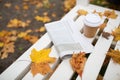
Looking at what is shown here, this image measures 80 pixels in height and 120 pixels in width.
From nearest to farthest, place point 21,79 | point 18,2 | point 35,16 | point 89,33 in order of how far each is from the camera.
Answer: point 21,79 < point 89,33 < point 35,16 < point 18,2

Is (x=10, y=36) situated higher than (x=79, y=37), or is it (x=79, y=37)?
(x=79, y=37)

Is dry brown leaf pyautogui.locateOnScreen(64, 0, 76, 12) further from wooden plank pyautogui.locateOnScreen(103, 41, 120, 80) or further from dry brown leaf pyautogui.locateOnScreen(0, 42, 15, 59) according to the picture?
wooden plank pyautogui.locateOnScreen(103, 41, 120, 80)

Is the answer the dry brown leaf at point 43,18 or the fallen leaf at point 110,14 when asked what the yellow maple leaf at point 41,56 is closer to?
the fallen leaf at point 110,14

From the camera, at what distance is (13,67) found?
3.81 ft

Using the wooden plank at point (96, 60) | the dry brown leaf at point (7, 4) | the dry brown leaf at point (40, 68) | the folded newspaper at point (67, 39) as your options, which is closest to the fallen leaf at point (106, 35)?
the wooden plank at point (96, 60)

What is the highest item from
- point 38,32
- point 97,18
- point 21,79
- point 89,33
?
point 97,18

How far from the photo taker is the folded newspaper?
1222mm

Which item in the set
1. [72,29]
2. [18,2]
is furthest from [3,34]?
[72,29]

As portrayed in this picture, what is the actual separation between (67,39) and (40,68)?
0.31m

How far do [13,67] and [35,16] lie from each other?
0.97 m

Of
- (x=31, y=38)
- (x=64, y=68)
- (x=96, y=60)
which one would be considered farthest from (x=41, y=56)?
(x=31, y=38)

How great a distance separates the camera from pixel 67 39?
1312 millimetres

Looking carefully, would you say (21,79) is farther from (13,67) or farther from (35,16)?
(35,16)

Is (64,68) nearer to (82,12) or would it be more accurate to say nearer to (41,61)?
(41,61)
